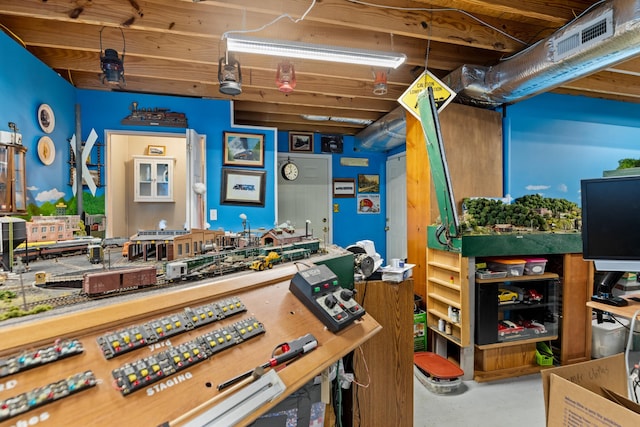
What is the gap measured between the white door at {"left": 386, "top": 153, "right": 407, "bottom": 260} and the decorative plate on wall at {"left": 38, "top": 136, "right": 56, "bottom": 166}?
187 inches

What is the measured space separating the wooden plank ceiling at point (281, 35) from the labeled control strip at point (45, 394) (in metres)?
2.29

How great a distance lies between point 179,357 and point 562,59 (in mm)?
3134

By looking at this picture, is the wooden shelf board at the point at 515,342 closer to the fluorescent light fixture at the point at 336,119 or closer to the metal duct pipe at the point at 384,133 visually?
the metal duct pipe at the point at 384,133

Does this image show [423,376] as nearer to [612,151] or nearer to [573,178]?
[573,178]

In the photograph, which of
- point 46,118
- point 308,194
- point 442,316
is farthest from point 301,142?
point 442,316

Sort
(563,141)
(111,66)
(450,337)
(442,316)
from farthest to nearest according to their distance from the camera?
(563,141) → (442,316) → (450,337) → (111,66)

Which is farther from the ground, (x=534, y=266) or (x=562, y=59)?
(x=562, y=59)

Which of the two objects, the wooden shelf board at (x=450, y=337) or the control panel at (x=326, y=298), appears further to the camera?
the wooden shelf board at (x=450, y=337)

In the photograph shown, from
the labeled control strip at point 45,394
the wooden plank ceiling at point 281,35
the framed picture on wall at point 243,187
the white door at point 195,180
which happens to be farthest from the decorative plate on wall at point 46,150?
the labeled control strip at point 45,394

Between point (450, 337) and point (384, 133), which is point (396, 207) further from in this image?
point (450, 337)

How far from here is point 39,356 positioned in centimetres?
70

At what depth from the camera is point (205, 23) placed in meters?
2.67

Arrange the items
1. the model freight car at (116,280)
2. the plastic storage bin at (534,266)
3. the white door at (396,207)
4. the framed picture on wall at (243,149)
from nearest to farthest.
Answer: the model freight car at (116,280) < the plastic storage bin at (534,266) < the framed picture on wall at (243,149) < the white door at (396,207)

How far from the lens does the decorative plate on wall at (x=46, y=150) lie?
9.52ft
